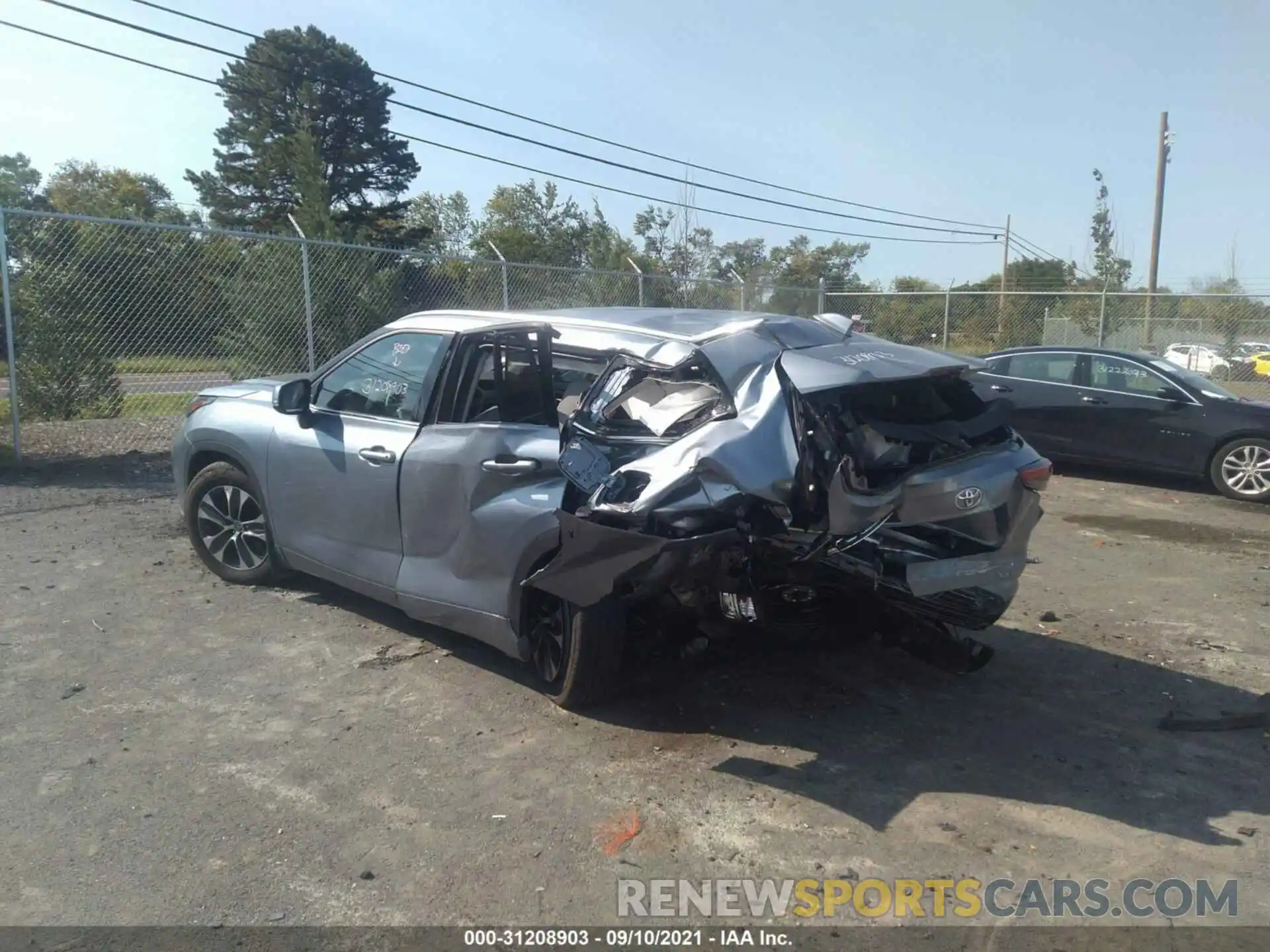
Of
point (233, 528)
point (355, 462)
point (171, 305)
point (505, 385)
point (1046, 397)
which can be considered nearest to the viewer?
point (505, 385)

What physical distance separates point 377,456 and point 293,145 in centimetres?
3305

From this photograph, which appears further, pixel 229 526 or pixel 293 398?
pixel 229 526

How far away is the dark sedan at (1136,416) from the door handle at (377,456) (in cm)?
674

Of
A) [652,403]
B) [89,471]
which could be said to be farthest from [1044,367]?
[89,471]

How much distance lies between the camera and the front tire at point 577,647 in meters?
4.12

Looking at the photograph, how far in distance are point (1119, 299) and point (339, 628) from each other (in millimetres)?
16192

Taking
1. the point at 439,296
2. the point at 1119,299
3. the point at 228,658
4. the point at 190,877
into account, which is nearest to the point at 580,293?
the point at 439,296

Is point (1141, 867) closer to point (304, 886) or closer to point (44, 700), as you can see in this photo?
point (304, 886)

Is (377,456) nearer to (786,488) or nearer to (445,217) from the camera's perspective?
(786,488)

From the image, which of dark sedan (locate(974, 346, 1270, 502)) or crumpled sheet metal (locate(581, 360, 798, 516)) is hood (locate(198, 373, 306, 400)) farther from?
dark sedan (locate(974, 346, 1270, 502))

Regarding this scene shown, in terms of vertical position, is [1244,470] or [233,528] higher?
[1244,470]

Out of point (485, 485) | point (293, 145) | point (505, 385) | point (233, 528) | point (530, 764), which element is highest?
point (293, 145)

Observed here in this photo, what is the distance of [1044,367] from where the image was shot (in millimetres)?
11008

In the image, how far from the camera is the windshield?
9992 mm
